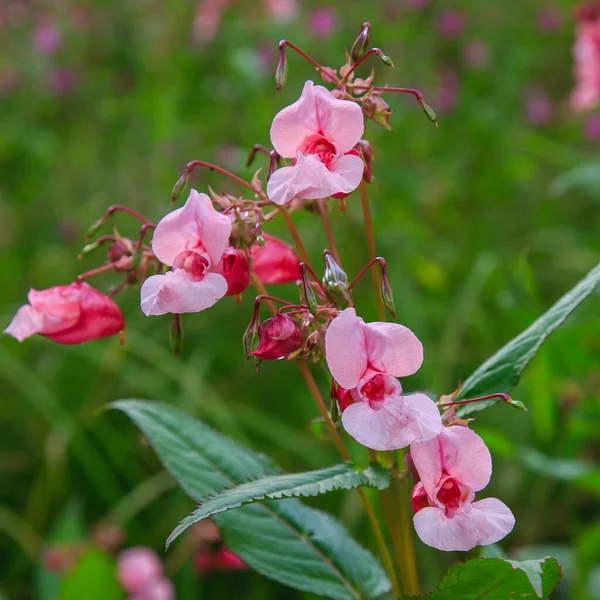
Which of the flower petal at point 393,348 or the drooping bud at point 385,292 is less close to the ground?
the drooping bud at point 385,292

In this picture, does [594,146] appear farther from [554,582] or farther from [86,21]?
[554,582]

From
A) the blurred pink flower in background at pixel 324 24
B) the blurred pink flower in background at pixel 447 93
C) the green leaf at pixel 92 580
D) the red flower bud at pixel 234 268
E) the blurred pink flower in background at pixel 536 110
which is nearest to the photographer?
the red flower bud at pixel 234 268

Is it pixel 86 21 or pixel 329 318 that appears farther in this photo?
pixel 86 21

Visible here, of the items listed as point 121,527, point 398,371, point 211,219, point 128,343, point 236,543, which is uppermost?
point 211,219

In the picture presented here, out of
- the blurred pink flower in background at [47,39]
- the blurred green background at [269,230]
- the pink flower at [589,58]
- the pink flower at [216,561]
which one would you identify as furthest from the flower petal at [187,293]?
the blurred pink flower in background at [47,39]

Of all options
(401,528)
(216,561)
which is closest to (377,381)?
(401,528)

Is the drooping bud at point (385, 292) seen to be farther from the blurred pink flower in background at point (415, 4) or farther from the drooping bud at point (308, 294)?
the blurred pink flower in background at point (415, 4)

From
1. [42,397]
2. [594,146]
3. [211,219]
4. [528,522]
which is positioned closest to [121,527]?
[42,397]
